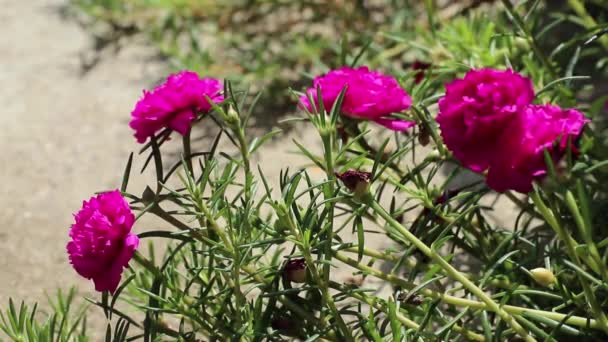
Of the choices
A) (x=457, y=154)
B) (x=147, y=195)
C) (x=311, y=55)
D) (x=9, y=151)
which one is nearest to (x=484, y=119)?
(x=457, y=154)

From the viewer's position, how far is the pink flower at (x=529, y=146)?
45.4 inches

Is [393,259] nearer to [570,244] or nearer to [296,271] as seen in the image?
[296,271]

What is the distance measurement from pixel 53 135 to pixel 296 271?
5.85 ft

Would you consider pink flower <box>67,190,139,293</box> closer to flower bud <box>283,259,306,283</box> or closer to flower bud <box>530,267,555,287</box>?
flower bud <box>283,259,306,283</box>

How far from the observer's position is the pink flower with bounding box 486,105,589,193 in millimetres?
1154

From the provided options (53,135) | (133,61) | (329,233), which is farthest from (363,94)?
(133,61)

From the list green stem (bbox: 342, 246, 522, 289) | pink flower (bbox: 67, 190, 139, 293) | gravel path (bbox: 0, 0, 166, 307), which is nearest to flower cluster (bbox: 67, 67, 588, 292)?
pink flower (bbox: 67, 190, 139, 293)

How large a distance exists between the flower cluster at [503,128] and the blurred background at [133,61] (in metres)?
0.92

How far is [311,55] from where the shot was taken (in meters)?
3.01

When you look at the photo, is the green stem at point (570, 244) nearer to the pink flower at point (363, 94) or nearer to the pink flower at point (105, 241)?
the pink flower at point (363, 94)

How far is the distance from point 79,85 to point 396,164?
1795mm

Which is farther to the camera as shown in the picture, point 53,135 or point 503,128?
point 53,135

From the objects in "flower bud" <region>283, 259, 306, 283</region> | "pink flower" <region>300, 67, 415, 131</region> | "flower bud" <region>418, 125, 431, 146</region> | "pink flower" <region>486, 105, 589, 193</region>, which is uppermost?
"pink flower" <region>300, 67, 415, 131</region>

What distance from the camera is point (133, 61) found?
3.38 m
